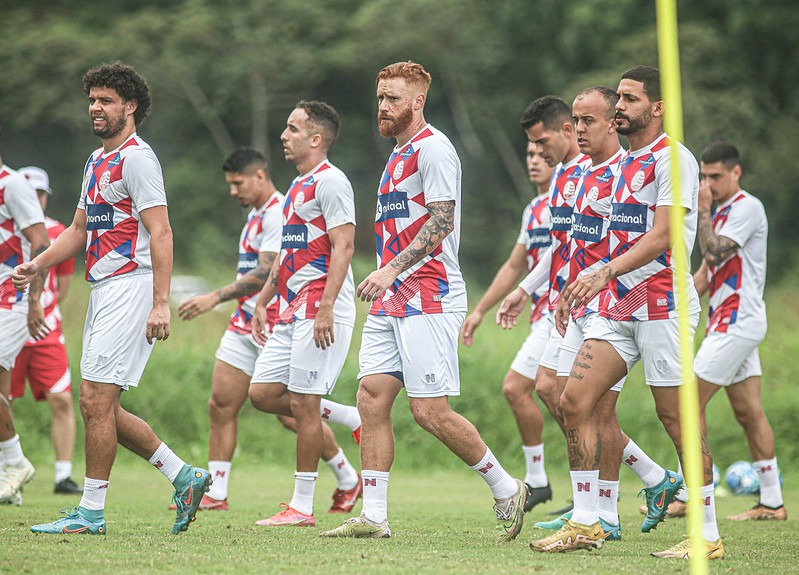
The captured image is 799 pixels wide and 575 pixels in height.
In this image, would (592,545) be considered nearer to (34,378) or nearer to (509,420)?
(34,378)

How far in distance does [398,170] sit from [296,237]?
57.7 inches

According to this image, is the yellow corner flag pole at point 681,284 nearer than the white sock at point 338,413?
Yes

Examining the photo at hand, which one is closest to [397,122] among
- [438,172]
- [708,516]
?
[438,172]

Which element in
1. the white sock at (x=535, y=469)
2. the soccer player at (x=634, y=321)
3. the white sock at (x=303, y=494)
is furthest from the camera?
the white sock at (x=535, y=469)

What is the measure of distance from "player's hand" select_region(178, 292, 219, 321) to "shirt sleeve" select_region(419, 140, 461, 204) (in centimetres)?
239

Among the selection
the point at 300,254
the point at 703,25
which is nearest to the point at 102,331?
the point at 300,254

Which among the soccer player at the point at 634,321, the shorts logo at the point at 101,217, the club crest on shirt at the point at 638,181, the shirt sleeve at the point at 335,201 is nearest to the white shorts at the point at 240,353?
the shirt sleeve at the point at 335,201

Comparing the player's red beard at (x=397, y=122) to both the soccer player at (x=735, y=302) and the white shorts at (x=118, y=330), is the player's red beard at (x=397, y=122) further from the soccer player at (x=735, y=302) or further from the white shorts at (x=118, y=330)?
the soccer player at (x=735, y=302)

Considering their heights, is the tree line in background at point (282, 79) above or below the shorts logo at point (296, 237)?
above

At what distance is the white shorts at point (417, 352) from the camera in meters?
7.03

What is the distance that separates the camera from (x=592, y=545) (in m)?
6.66

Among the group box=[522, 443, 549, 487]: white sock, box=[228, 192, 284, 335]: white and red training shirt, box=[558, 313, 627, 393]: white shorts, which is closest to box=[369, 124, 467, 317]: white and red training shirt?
box=[558, 313, 627, 393]: white shorts

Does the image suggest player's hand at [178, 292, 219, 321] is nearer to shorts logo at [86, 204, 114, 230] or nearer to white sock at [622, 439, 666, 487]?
shorts logo at [86, 204, 114, 230]

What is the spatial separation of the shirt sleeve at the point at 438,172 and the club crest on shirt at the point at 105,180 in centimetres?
186
